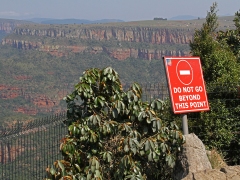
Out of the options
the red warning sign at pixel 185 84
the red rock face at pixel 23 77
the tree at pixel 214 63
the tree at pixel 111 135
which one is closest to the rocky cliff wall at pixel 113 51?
the red rock face at pixel 23 77

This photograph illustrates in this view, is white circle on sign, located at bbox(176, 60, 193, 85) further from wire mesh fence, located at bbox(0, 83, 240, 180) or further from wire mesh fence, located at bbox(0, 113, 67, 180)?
wire mesh fence, located at bbox(0, 113, 67, 180)

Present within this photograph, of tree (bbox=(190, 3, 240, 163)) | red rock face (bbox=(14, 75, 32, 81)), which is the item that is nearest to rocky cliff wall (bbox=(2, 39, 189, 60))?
red rock face (bbox=(14, 75, 32, 81))

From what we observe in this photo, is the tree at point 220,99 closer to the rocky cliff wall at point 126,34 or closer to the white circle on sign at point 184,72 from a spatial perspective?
the white circle on sign at point 184,72

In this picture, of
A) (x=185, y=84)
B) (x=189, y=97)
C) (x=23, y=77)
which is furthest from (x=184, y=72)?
(x=23, y=77)

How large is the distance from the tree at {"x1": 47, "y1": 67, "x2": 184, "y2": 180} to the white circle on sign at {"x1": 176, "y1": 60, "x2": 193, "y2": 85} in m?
0.48

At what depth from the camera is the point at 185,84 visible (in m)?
6.27

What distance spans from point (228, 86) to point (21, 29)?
144 m

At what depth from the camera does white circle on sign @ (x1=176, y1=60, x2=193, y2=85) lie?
246 inches

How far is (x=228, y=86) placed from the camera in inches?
313

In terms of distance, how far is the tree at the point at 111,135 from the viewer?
5641mm

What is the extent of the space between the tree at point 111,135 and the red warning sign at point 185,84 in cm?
29

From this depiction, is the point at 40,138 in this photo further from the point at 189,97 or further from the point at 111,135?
the point at 189,97

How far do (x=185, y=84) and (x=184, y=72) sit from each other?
0.18m

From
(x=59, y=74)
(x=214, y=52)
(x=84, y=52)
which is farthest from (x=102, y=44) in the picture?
(x=214, y=52)
